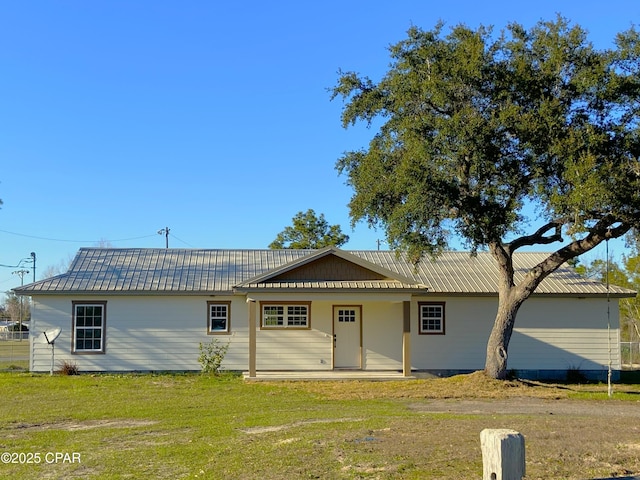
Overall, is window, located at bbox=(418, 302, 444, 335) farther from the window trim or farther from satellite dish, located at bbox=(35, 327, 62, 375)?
satellite dish, located at bbox=(35, 327, 62, 375)

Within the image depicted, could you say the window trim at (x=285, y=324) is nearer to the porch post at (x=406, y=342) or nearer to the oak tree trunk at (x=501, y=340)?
the porch post at (x=406, y=342)

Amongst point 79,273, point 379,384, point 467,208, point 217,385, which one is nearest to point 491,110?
point 467,208

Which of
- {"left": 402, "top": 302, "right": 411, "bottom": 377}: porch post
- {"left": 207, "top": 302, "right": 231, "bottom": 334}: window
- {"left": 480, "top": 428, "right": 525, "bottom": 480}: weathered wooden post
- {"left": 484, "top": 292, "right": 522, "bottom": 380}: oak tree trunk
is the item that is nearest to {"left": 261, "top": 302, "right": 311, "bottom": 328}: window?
{"left": 207, "top": 302, "right": 231, "bottom": 334}: window

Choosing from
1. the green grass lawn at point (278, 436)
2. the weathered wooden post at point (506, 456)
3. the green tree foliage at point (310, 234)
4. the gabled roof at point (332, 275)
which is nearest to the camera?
the weathered wooden post at point (506, 456)

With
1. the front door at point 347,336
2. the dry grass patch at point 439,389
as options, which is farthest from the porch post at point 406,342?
the front door at point 347,336

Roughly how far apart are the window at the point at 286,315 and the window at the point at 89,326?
5214mm

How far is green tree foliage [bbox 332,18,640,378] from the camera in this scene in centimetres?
1636

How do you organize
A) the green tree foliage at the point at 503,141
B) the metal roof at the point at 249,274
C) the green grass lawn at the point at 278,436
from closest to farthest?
the green grass lawn at the point at 278,436 → the green tree foliage at the point at 503,141 → the metal roof at the point at 249,274

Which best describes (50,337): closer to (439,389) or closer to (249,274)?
(249,274)

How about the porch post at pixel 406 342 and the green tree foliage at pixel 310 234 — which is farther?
the green tree foliage at pixel 310 234

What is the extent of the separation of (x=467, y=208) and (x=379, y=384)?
5703 mm

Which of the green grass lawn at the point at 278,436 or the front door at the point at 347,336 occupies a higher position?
the front door at the point at 347,336

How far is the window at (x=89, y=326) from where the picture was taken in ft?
73.0

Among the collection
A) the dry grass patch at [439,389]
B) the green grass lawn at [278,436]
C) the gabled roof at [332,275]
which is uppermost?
the gabled roof at [332,275]
